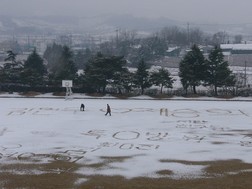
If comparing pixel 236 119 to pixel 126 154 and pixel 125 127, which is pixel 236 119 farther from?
pixel 126 154

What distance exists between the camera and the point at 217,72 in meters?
48.8

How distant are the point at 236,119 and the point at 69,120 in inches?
464

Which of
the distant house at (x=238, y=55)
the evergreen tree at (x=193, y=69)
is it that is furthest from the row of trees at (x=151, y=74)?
the distant house at (x=238, y=55)

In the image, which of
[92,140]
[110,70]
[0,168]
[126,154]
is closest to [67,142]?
[92,140]

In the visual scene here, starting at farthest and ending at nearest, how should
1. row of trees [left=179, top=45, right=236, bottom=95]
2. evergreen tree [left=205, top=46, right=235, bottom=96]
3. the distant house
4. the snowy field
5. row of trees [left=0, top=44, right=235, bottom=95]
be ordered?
the distant house < row of trees [left=0, top=44, right=235, bottom=95] < row of trees [left=179, top=45, right=236, bottom=95] < evergreen tree [left=205, top=46, right=235, bottom=96] < the snowy field

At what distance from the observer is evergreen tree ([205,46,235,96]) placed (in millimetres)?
48625

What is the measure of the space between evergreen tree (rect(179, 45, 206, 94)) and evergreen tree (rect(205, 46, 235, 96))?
75 cm

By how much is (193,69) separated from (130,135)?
977 inches

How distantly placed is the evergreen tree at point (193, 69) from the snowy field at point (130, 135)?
27.5 feet

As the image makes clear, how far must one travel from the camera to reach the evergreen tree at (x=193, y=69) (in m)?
49.1

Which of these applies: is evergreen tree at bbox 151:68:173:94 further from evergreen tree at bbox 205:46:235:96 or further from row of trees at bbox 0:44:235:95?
evergreen tree at bbox 205:46:235:96

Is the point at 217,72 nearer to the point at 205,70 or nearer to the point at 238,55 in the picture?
the point at 205,70

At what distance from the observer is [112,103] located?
4181 cm

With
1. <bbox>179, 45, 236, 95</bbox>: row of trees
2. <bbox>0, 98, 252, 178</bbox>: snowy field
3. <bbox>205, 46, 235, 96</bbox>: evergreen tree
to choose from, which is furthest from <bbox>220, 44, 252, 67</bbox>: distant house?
<bbox>0, 98, 252, 178</bbox>: snowy field
